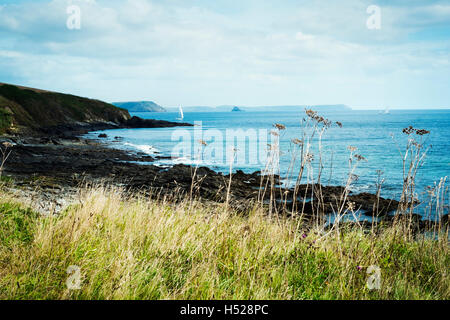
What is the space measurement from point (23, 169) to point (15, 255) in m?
17.0

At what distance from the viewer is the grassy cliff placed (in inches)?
1877

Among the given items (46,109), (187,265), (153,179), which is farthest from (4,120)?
(187,265)

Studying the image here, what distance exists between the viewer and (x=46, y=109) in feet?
200

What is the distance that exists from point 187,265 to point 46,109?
6685 centimetres

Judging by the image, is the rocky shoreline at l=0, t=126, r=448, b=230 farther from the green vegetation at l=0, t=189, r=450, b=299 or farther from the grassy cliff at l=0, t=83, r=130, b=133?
the grassy cliff at l=0, t=83, r=130, b=133

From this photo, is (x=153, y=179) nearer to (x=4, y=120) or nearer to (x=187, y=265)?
(x=187, y=265)

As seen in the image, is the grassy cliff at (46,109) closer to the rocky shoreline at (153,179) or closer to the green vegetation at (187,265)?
the rocky shoreline at (153,179)

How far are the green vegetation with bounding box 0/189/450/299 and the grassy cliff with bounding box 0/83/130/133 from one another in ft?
131

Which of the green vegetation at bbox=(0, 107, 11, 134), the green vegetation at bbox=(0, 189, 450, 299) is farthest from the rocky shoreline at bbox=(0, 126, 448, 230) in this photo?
the green vegetation at bbox=(0, 107, 11, 134)

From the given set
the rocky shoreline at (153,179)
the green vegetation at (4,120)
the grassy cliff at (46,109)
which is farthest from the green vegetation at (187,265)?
the grassy cliff at (46,109)

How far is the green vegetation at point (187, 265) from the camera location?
3.11 metres
